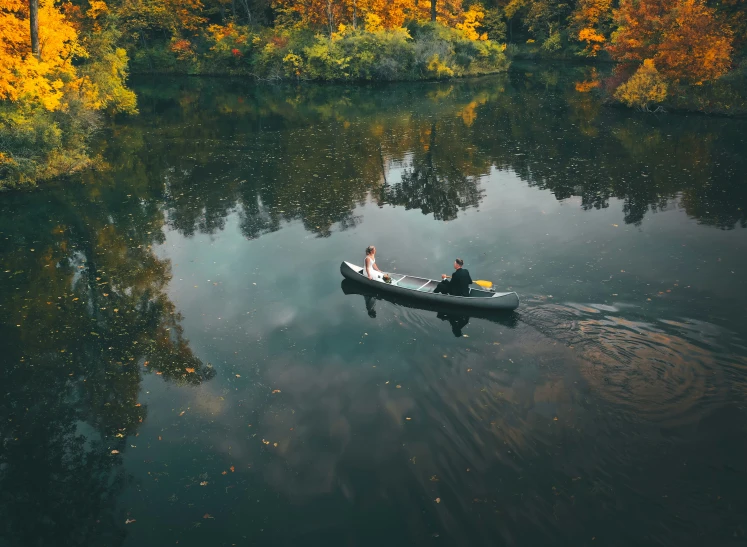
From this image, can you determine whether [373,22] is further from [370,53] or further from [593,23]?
[593,23]

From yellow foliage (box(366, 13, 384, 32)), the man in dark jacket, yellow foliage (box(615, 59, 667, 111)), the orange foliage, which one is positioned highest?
yellow foliage (box(366, 13, 384, 32))

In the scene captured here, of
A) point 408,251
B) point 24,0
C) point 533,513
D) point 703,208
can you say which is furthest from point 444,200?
point 24,0

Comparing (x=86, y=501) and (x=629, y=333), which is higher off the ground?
(x=629, y=333)

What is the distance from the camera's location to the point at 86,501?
9.44 metres

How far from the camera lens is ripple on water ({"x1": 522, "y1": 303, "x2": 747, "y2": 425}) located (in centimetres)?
1049

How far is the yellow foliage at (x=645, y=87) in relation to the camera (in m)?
34.9

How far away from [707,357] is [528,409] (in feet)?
13.7

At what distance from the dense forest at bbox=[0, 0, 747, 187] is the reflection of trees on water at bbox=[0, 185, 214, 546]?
7053 millimetres

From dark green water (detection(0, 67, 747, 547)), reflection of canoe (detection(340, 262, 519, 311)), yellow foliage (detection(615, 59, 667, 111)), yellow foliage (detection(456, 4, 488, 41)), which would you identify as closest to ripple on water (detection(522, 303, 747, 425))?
dark green water (detection(0, 67, 747, 547))

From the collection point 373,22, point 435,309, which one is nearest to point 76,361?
point 435,309

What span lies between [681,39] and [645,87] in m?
3.46

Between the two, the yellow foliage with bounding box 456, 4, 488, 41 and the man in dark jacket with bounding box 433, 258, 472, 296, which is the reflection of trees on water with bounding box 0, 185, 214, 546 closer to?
the man in dark jacket with bounding box 433, 258, 472, 296

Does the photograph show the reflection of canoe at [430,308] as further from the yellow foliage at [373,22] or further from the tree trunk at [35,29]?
the yellow foliage at [373,22]

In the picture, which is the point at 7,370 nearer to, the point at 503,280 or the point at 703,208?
the point at 503,280
